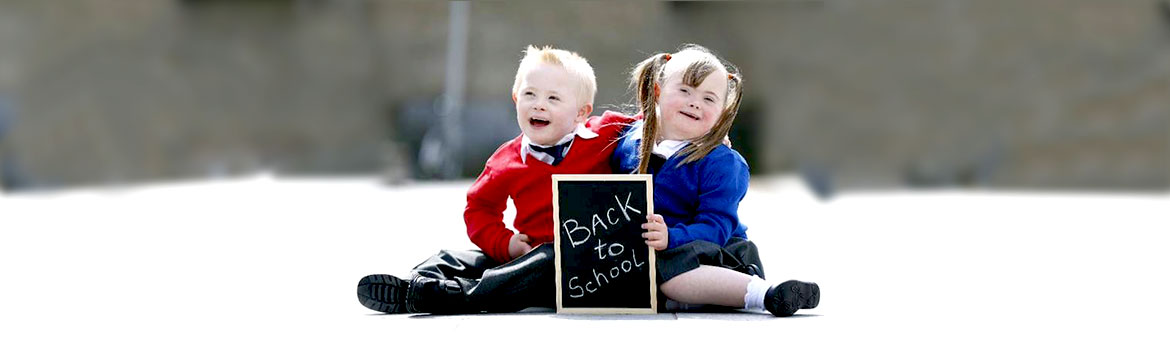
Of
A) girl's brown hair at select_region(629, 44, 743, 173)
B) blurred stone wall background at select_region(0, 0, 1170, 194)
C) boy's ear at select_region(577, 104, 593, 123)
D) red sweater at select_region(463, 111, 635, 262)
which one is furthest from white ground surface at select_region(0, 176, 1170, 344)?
blurred stone wall background at select_region(0, 0, 1170, 194)

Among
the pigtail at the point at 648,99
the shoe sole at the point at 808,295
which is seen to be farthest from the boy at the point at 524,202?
the shoe sole at the point at 808,295

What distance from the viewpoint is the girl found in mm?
3566

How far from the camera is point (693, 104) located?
3.63 metres

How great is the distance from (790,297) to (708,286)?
0.21m

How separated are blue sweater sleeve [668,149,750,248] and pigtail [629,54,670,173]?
0.14m

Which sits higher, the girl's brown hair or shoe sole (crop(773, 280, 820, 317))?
the girl's brown hair

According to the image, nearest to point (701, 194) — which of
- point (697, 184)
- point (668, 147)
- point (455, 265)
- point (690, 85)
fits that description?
point (697, 184)

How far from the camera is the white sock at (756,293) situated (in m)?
3.57

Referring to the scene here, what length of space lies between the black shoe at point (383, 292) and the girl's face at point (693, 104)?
2.49 feet

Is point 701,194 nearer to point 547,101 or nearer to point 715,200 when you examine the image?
point 715,200

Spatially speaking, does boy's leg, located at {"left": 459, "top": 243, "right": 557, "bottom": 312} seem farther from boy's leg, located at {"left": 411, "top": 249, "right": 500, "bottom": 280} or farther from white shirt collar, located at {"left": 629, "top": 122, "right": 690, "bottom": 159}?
white shirt collar, located at {"left": 629, "top": 122, "right": 690, "bottom": 159}

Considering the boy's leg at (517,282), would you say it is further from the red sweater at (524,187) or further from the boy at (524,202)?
the red sweater at (524,187)

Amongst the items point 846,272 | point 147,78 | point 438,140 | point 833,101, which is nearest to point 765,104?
point 833,101

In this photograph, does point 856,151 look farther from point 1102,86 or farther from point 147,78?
point 147,78
